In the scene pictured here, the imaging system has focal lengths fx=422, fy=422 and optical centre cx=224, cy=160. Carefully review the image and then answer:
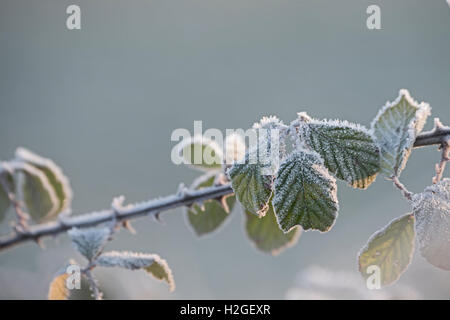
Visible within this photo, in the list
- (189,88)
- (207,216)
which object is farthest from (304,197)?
(189,88)

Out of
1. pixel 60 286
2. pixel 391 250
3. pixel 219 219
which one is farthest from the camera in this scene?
pixel 219 219

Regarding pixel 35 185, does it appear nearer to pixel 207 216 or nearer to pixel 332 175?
pixel 207 216

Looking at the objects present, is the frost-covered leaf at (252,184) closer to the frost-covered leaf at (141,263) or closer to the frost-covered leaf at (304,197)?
the frost-covered leaf at (304,197)

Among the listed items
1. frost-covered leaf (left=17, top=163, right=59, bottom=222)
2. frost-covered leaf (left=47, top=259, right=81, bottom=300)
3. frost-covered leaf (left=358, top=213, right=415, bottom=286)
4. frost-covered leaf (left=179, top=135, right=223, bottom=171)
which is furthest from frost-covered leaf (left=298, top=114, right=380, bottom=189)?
frost-covered leaf (left=17, top=163, right=59, bottom=222)

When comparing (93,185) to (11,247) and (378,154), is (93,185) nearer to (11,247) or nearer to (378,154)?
(11,247)

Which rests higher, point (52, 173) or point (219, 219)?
point (52, 173)

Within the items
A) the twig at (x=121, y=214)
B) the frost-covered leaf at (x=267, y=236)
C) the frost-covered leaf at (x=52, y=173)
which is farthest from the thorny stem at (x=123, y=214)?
the frost-covered leaf at (x=267, y=236)
